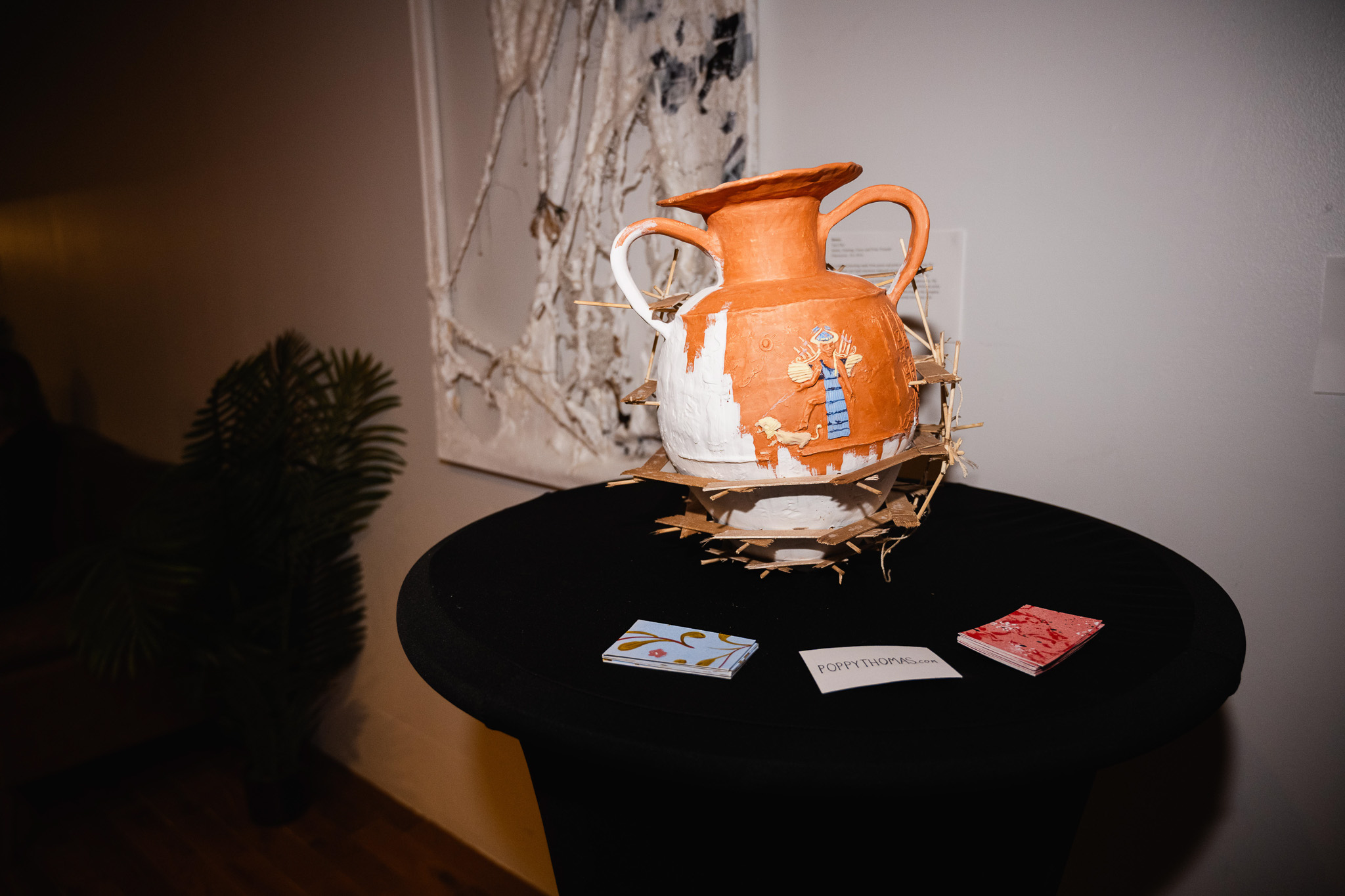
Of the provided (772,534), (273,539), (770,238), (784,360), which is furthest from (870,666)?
(273,539)

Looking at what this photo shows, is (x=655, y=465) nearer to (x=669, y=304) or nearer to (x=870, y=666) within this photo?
(x=669, y=304)

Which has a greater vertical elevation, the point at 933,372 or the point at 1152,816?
the point at 933,372

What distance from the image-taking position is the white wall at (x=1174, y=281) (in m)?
0.97

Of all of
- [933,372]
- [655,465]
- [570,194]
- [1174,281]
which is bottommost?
[655,465]

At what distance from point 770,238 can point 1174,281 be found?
59cm

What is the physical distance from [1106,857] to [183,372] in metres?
3.27

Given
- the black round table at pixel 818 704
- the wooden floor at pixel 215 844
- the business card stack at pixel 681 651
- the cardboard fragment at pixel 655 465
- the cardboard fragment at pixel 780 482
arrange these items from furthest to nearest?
the wooden floor at pixel 215 844 → the cardboard fragment at pixel 655 465 → the cardboard fragment at pixel 780 482 → the business card stack at pixel 681 651 → the black round table at pixel 818 704

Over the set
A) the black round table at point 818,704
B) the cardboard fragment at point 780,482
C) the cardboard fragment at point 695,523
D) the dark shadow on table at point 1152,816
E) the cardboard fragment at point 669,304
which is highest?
the cardboard fragment at point 669,304

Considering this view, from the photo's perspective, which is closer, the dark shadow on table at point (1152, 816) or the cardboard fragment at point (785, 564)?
the cardboard fragment at point (785, 564)

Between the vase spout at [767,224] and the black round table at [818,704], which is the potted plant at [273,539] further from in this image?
the vase spout at [767,224]

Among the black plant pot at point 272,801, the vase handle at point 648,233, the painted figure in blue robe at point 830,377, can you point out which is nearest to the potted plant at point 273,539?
the black plant pot at point 272,801

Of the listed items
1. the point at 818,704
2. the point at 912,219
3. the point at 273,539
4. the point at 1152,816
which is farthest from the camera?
the point at 273,539

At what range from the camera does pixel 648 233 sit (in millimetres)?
914

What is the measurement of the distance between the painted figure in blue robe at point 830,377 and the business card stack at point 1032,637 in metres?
0.23
